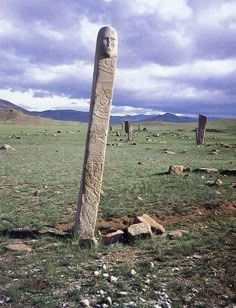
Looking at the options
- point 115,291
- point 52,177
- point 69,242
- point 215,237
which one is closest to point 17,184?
point 52,177

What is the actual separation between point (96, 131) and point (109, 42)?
183 cm

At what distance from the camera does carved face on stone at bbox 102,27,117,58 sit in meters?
9.50

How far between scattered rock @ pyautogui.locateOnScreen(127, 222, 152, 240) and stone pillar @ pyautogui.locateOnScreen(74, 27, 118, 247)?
2.63 ft

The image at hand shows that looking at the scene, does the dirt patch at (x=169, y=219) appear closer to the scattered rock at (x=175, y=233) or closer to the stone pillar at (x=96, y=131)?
the scattered rock at (x=175, y=233)

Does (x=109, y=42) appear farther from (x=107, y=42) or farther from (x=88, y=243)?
(x=88, y=243)

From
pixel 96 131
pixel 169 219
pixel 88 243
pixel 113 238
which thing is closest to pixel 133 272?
pixel 88 243

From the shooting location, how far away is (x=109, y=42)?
9508 mm

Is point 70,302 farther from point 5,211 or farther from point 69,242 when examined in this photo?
point 5,211

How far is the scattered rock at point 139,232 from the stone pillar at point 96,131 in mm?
801

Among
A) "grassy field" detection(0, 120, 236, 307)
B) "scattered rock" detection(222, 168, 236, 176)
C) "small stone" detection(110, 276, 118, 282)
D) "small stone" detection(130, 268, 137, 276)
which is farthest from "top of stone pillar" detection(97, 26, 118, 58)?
"scattered rock" detection(222, 168, 236, 176)

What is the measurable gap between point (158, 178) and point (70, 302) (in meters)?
11.0

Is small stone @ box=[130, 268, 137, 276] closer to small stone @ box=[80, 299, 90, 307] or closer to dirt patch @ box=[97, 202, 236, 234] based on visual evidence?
small stone @ box=[80, 299, 90, 307]

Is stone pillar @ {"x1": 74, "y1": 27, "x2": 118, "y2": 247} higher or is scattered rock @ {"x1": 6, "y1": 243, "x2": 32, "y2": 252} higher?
stone pillar @ {"x1": 74, "y1": 27, "x2": 118, "y2": 247}

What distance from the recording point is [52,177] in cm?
1830
